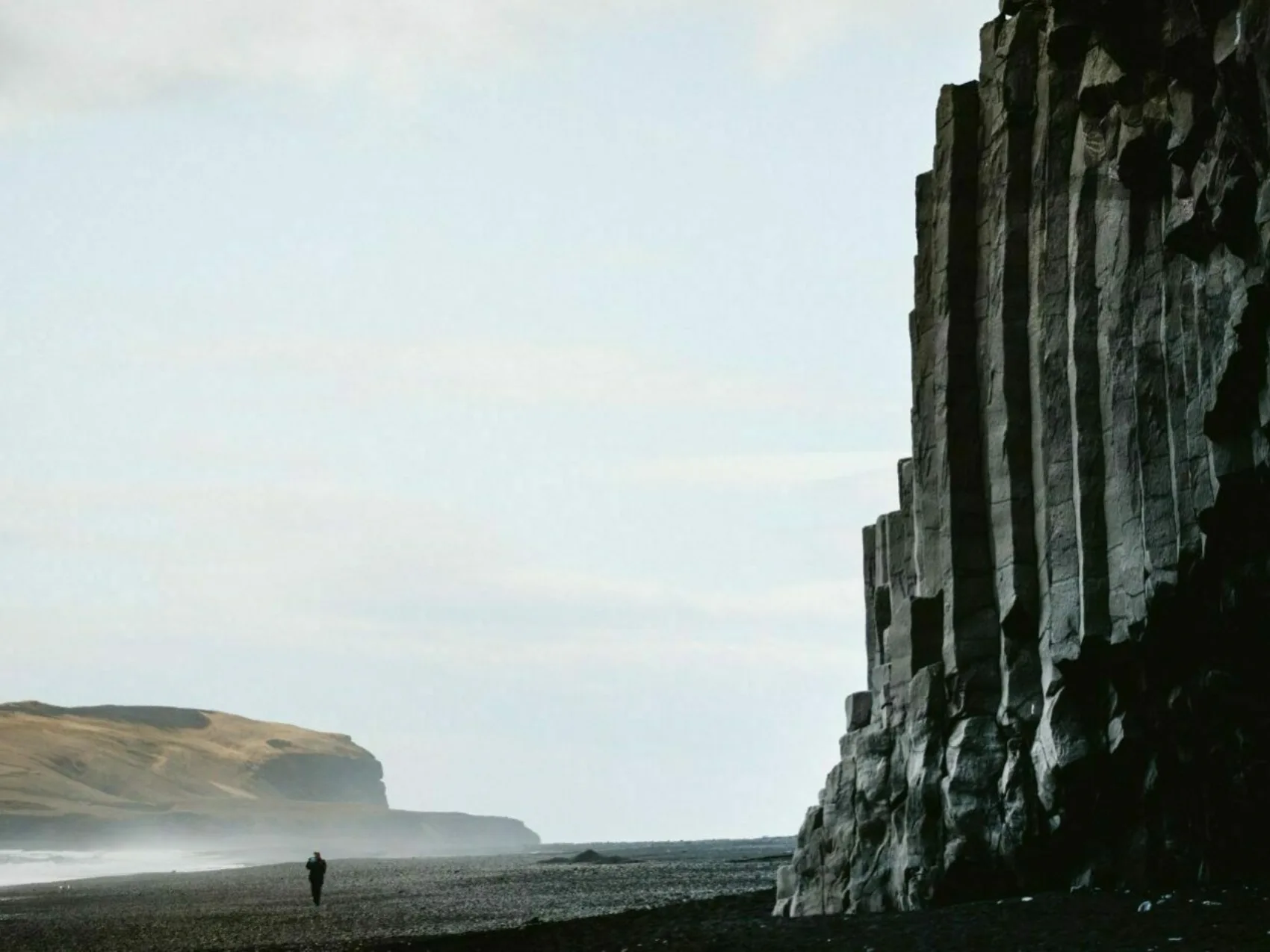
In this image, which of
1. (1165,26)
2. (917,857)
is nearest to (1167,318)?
(1165,26)

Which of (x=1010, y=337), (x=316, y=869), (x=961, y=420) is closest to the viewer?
(x=1010, y=337)

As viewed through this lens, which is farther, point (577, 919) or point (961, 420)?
point (577, 919)

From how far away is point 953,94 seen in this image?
2950cm

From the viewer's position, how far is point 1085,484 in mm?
24484

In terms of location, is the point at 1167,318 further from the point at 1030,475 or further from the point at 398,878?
the point at 398,878

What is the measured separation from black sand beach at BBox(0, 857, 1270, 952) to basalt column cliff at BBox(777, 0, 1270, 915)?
5.46ft

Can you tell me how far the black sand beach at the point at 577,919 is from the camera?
66.2ft

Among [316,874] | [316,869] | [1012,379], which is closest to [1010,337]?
[1012,379]

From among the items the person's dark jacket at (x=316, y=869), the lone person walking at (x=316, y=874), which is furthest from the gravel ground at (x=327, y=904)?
the person's dark jacket at (x=316, y=869)

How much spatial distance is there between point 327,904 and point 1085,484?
31.0 meters

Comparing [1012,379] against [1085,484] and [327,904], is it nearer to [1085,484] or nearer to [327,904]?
[1085,484]

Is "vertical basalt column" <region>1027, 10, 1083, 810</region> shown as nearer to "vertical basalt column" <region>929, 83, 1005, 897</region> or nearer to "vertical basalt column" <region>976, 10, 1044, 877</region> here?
"vertical basalt column" <region>976, 10, 1044, 877</region>

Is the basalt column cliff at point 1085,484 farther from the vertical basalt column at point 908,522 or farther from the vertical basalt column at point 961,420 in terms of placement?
the vertical basalt column at point 908,522

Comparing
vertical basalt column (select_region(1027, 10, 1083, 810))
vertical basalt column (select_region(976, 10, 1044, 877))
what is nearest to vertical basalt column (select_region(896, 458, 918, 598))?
vertical basalt column (select_region(976, 10, 1044, 877))
